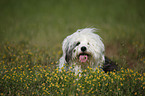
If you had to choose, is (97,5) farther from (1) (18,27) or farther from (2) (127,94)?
(2) (127,94)

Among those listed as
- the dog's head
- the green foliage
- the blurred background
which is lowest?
the green foliage

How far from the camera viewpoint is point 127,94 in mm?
3035

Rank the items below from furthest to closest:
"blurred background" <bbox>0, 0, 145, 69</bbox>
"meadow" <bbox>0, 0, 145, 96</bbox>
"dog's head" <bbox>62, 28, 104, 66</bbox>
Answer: "blurred background" <bbox>0, 0, 145, 69</bbox>
"dog's head" <bbox>62, 28, 104, 66</bbox>
"meadow" <bbox>0, 0, 145, 96</bbox>

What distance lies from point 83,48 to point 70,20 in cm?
681

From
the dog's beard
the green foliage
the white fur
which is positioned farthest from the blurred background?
the green foliage

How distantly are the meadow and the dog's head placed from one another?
384mm

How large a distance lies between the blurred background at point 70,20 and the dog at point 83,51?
211cm

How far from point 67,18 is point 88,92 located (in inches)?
325

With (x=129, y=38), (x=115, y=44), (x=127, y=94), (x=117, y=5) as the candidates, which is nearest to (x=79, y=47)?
(x=127, y=94)

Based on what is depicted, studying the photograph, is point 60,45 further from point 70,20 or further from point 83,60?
point 70,20

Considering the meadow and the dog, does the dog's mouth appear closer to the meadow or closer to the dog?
the dog

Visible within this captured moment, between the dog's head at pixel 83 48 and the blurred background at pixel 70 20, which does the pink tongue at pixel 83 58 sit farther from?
the blurred background at pixel 70 20

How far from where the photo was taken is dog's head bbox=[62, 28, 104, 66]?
385 centimetres

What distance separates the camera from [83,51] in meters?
3.79
